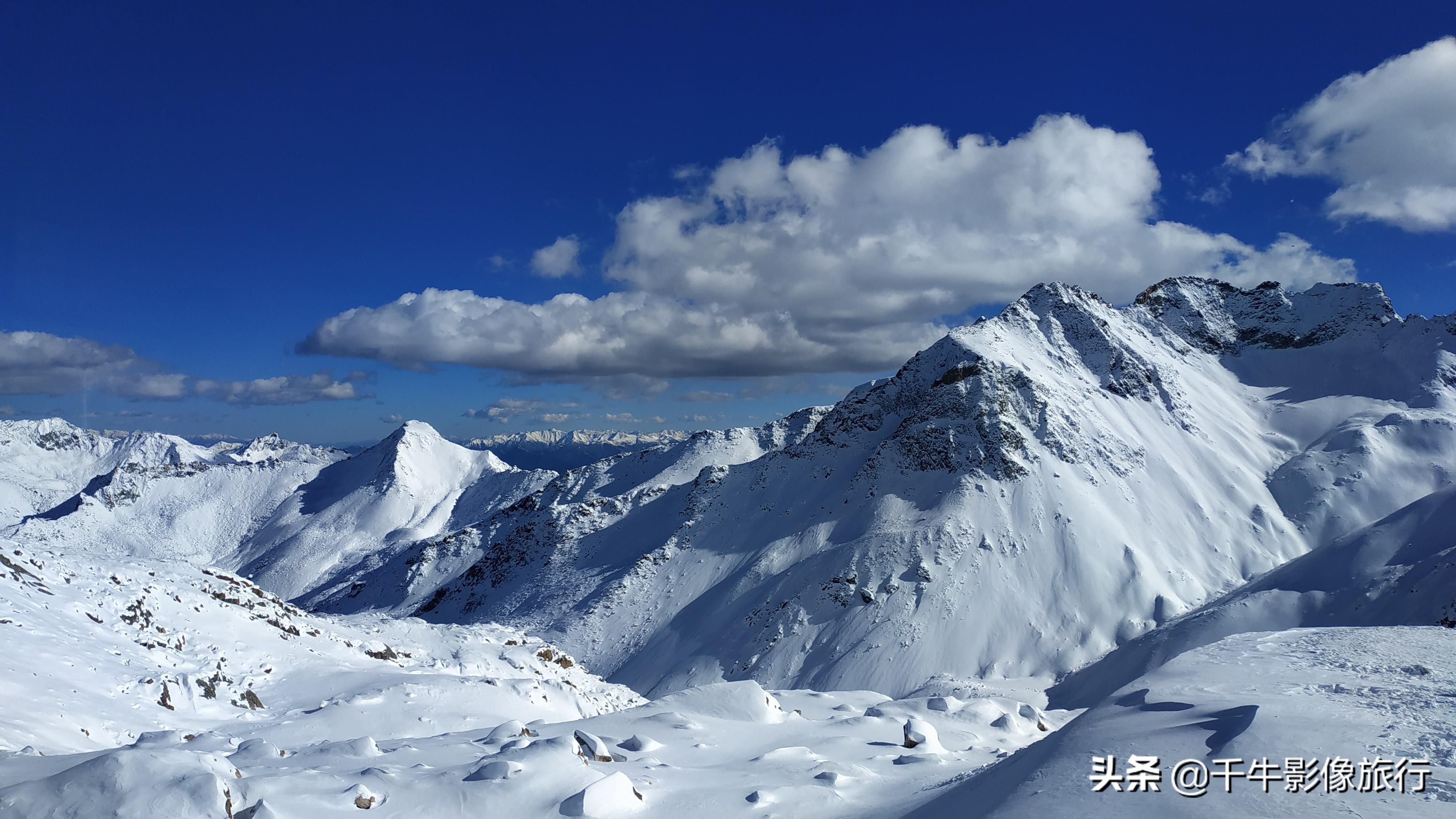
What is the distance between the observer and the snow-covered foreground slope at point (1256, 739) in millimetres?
10609

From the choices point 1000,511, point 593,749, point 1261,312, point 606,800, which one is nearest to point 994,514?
point 1000,511

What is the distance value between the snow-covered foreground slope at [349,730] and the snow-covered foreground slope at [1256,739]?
4102mm

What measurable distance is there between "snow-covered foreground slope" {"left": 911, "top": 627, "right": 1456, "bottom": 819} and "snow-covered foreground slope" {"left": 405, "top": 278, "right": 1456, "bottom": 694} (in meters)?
67.2

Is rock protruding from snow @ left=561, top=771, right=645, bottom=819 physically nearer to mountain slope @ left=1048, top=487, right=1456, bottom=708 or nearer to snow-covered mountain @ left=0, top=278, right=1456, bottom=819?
snow-covered mountain @ left=0, top=278, right=1456, bottom=819

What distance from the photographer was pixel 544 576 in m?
124

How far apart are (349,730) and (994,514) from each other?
90337mm

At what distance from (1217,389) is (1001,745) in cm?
15169

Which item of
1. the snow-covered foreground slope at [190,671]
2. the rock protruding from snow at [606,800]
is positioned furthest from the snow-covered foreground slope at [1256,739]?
the snow-covered foreground slope at [190,671]

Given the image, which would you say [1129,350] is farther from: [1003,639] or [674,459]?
[674,459]

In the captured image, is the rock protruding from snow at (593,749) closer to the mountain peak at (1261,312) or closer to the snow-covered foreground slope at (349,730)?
the snow-covered foreground slope at (349,730)

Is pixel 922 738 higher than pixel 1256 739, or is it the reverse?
pixel 1256 739

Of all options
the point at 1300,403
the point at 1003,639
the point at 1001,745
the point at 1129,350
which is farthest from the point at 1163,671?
the point at 1300,403

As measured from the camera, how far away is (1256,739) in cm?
1227

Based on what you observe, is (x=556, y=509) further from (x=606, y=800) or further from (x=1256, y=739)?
(x=1256, y=739)
